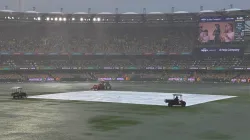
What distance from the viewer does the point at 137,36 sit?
13862 centimetres

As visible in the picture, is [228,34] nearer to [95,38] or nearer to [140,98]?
[95,38]

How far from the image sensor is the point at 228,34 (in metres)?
114

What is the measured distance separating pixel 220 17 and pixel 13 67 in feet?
252

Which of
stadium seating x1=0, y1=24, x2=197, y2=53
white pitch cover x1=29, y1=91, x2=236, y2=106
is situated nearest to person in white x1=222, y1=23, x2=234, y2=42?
stadium seating x1=0, y1=24, x2=197, y2=53

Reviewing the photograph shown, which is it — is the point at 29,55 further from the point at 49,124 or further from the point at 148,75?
the point at 49,124

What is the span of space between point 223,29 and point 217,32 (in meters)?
2.24

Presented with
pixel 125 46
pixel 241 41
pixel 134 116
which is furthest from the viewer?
pixel 125 46

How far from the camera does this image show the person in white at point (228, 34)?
113 meters

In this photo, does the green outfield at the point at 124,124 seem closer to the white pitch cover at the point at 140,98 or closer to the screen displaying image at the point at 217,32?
the white pitch cover at the point at 140,98

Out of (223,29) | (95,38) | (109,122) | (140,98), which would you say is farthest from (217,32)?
(109,122)

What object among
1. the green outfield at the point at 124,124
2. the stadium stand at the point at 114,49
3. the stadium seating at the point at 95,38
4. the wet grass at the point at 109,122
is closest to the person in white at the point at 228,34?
the stadium stand at the point at 114,49

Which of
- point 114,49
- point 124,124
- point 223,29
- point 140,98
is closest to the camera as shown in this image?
point 124,124

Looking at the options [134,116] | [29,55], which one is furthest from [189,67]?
[134,116]

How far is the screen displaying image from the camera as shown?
113694 millimetres
